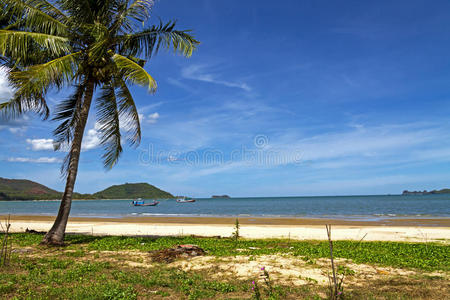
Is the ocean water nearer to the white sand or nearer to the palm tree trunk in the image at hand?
the white sand

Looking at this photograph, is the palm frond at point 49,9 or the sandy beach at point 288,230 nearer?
the palm frond at point 49,9

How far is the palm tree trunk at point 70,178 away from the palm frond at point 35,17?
207 cm

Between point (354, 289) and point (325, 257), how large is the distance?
310 centimetres

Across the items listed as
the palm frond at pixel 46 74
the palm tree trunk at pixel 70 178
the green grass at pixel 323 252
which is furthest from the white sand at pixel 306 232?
the palm frond at pixel 46 74

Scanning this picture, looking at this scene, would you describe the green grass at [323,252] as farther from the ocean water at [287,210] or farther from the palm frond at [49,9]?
the ocean water at [287,210]

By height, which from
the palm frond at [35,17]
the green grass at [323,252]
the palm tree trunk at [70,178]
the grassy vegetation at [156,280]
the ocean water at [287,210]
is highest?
the palm frond at [35,17]

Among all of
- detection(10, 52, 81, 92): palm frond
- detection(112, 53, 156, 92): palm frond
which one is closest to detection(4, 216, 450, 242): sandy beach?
detection(112, 53, 156, 92): palm frond

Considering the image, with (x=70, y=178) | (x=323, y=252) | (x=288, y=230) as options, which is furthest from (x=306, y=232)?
(x=70, y=178)

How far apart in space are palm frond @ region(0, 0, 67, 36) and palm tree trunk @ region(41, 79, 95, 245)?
207 centimetres

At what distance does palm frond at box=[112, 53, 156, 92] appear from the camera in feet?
34.2

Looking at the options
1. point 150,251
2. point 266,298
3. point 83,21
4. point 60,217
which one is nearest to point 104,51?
point 83,21

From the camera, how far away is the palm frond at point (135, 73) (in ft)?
34.2

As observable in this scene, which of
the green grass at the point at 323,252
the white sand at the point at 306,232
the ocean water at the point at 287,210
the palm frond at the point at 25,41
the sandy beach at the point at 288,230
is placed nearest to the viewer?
the green grass at the point at 323,252

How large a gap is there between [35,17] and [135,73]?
374 cm
